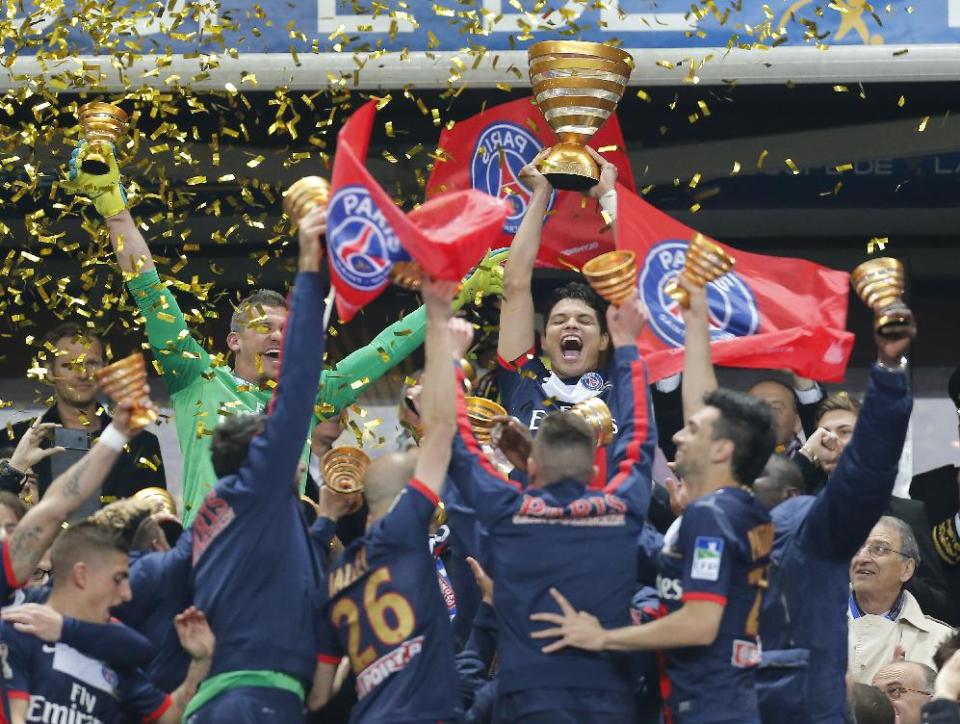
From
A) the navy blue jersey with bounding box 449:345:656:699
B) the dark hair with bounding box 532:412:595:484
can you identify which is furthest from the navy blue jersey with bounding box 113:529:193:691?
the dark hair with bounding box 532:412:595:484

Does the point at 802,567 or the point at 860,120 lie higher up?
the point at 860,120

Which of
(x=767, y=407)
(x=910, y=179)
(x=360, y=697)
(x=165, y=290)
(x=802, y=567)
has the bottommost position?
(x=360, y=697)

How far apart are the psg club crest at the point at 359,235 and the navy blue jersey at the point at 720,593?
134 cm

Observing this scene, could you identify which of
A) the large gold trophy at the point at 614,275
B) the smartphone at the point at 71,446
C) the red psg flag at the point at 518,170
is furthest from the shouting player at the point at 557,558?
the red psg flag at the point at 518,170

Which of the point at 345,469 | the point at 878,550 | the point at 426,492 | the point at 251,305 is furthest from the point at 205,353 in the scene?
the point at 878,550

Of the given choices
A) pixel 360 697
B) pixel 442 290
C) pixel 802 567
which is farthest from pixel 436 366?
pixel 802 567

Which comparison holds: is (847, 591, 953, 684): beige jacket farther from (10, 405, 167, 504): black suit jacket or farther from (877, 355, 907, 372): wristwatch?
(10, 405, 167, 504): black suit jacket

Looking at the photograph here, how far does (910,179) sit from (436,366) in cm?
546

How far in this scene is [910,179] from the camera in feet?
36.7

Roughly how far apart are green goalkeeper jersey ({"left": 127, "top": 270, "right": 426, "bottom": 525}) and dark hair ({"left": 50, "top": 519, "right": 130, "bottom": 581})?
4.02 feet

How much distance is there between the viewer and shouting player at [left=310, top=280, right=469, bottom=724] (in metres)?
6.44

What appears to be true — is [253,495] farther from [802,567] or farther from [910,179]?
[910,179]

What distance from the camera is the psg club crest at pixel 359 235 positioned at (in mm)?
6430

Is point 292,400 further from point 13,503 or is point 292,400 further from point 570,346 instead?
point 570,346
